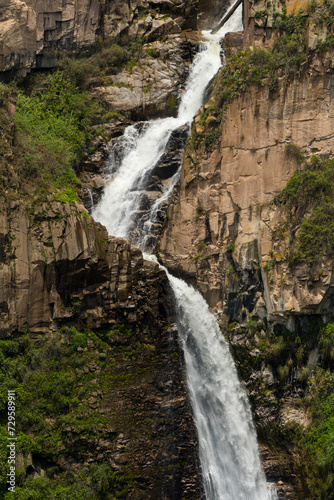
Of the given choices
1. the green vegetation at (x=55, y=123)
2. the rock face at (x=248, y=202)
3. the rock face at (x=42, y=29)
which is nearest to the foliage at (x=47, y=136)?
the green vegetation at (x=55, y=123)

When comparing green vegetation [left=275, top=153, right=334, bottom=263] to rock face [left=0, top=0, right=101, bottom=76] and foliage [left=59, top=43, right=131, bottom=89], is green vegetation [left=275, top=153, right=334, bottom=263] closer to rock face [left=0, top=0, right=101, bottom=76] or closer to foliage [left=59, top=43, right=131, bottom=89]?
foliage [left=59, top=43, right=131, bottom=89]

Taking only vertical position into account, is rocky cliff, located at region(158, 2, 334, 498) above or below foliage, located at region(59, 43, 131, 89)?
below

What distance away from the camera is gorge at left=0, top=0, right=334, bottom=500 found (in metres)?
19.7

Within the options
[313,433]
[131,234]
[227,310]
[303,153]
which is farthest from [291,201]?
[313,433]

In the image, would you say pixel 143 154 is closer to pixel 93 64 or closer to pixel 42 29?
pixel 93 64

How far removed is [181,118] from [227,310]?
503 inches

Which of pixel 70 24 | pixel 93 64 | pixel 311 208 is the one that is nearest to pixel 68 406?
pixel 311 208

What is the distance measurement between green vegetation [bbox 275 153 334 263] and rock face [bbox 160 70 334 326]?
24.2 inches

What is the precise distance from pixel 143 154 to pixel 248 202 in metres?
7.50

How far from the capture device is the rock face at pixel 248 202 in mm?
23547

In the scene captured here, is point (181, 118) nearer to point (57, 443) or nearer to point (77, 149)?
point (77, 149)

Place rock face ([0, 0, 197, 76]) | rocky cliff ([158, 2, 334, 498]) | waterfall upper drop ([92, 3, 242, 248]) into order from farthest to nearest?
1. rock face ([0, 0, 197, 76])
2. waterfall upper drop ([92, 3, 242, 248])
3. rocky cliff ([158, 2, 334, 498])

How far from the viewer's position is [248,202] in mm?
24719

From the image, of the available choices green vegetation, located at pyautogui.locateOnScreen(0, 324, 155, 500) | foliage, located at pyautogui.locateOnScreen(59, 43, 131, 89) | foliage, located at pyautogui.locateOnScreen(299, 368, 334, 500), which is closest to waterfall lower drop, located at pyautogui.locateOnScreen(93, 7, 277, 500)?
foliage, located at pyautogui.locateOnScreen(299, 368, 334, 500)
